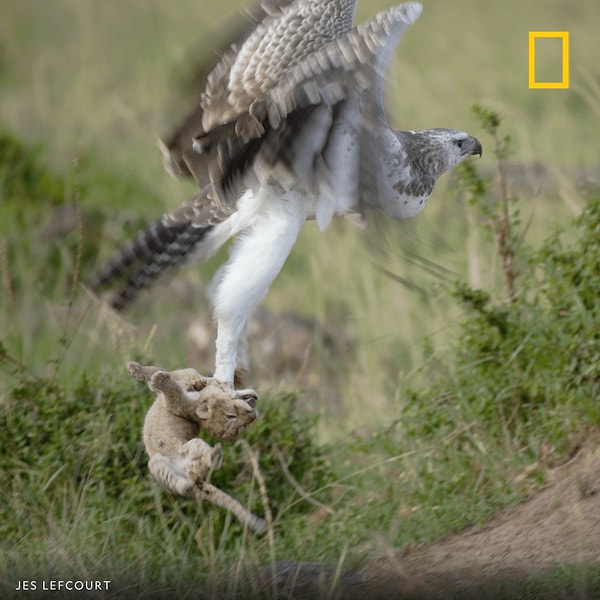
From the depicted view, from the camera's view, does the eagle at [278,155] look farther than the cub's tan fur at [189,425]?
Yes

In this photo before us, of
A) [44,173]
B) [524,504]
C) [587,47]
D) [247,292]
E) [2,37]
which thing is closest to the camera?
[247,292]

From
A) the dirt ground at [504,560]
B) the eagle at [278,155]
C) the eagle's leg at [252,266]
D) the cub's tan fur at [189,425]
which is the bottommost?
the dirt ground at [504,560]

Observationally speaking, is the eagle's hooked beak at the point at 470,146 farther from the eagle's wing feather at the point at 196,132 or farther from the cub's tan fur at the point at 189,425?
the cub's tan fur at the point at 189,425

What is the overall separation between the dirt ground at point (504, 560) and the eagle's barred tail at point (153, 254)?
1.27 metres

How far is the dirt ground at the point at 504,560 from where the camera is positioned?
4203mm

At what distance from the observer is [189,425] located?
14.1 feet

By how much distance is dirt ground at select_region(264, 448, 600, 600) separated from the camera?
13.8 ft

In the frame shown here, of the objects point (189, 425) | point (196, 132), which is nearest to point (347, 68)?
point (196, 132)

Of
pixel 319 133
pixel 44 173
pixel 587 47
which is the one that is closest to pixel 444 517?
pixel 319 133

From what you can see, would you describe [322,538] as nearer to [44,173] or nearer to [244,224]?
[244,224]

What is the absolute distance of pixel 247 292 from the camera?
4.71 m

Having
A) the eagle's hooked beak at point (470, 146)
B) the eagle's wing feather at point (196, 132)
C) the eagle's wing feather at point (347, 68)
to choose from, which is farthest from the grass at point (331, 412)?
the eagle's wing feather at point (347, 68)

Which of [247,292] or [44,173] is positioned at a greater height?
[44,173]

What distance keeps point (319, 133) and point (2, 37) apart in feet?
A: 36.6
